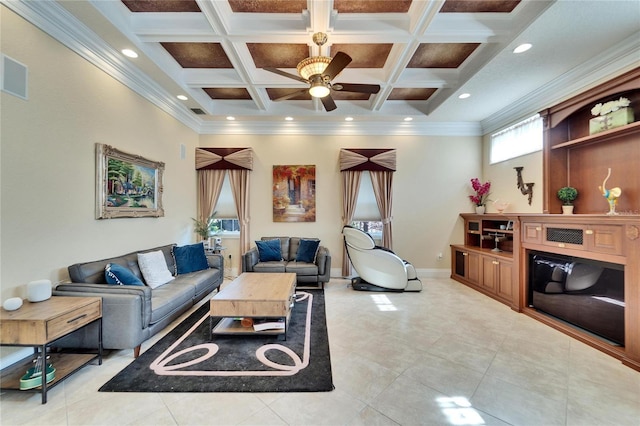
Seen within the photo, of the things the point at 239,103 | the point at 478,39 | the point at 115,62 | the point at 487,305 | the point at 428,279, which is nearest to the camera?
the point at 478,39

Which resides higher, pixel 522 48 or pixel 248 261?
pixel 522 48

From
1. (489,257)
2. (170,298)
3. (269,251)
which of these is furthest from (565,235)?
(170,298)

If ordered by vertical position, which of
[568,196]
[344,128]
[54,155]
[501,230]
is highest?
[344,128]

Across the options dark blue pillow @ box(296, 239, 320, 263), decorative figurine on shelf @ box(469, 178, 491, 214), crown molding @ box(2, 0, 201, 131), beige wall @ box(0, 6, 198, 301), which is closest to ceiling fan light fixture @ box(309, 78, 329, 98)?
crown molding @ box(2, 0, 201, 131)

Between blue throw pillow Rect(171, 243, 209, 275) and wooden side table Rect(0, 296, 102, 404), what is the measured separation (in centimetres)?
164

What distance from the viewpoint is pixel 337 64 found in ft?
8.31

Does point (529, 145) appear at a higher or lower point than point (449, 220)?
higher

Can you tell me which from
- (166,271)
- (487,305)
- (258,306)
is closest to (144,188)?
(166,271)

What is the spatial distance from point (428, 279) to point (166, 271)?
487cm

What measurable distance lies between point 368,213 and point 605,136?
3.65 m

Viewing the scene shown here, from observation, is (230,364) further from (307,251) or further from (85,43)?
(85,43)

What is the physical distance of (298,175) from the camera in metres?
5.53

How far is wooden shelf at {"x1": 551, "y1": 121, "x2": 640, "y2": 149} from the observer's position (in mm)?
2787

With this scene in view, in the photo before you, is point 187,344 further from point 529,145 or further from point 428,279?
point 529,145
